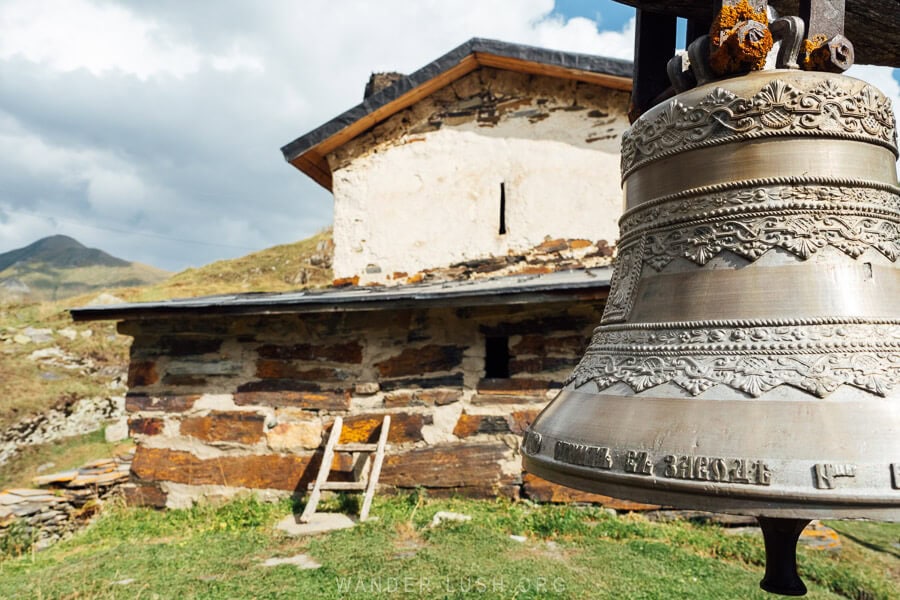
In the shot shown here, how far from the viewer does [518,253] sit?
274 inches

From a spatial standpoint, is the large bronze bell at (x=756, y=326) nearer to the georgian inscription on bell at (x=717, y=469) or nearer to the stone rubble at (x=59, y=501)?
the georgian inscription on bell at (x=717, y=469)

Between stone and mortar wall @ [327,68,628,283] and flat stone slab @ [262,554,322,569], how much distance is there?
3770 mm

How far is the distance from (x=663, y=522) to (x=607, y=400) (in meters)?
4.22

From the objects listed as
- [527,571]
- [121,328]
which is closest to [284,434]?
[121,328]

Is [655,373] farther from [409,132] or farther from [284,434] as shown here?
[409,132]

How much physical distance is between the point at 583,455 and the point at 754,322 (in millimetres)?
389

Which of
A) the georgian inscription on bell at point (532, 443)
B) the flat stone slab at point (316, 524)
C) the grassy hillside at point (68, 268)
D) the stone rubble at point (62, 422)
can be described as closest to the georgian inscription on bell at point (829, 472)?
the georgian inscription on bell at point (532, 443)

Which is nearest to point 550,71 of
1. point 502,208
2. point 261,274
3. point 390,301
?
point 502,208

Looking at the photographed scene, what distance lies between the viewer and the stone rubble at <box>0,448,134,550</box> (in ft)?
16.6

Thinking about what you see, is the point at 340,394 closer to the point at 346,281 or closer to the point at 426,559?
the point at 426,559

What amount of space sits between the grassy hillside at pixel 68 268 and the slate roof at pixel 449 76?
5283 cm

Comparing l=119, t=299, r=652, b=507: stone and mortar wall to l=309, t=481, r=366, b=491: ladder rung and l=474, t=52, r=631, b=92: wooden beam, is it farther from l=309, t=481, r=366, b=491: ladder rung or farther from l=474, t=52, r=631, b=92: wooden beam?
l=474, t=52, r=631, b=92: wooden beam

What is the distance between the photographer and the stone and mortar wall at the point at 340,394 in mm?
5070

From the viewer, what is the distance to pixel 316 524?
15.5 ft
